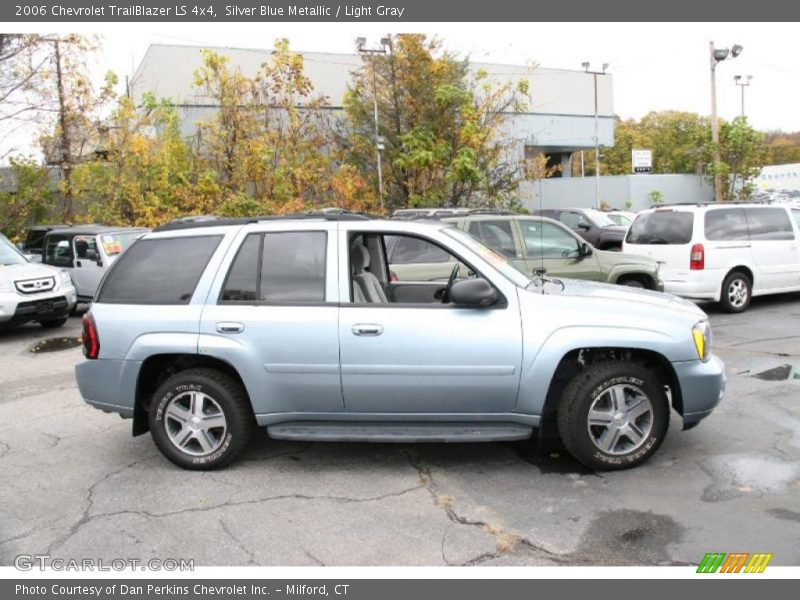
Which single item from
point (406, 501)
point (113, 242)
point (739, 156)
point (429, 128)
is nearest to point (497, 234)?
point (406, 501)

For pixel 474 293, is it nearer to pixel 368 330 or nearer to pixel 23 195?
pixel 368 330

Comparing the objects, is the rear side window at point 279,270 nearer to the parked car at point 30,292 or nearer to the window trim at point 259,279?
the window trim at point 259,279

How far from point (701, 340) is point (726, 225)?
7086mm

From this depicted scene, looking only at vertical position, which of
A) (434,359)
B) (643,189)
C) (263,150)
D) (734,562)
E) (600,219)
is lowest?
(734,562)

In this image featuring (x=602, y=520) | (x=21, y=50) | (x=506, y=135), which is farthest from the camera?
(x=506, y=135)

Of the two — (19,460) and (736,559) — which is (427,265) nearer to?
(19,460)

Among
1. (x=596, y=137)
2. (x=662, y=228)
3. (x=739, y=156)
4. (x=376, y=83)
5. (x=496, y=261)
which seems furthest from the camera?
(x=596, y=137)

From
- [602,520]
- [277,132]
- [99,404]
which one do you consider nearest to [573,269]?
[602,520]

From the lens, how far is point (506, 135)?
77.9 feet

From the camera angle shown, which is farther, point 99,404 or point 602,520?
point 99,404

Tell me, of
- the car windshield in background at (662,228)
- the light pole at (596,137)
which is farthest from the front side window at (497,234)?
the light pole at (596,137)

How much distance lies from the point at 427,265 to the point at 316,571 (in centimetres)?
482

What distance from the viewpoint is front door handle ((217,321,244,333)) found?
4.82 meters

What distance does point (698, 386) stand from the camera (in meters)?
4.75
